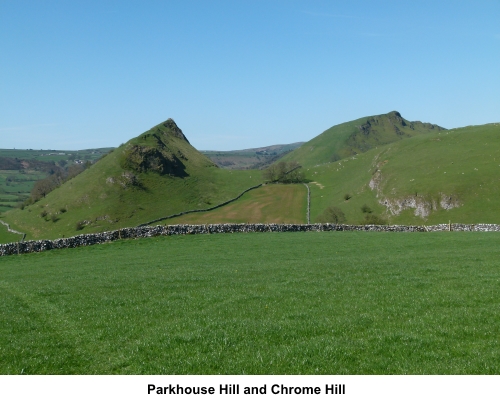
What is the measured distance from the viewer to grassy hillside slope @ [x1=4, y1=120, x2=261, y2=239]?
113438 mm

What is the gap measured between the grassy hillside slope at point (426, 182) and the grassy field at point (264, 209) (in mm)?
4267

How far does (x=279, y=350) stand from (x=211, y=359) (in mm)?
1577

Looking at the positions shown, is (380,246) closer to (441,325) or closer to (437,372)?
(441,325)

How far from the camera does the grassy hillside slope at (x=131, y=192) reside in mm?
113438

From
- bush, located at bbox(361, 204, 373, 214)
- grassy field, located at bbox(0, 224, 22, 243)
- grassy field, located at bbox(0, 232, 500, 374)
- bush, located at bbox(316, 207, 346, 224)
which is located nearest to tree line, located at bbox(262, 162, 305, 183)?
bush, located at bbox(361, 204, 373, 214)

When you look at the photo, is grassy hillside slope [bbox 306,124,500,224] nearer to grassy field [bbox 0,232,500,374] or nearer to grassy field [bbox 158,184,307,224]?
grassy field [bbox 158,184,307,224]

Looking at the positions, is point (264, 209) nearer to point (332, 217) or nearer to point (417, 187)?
point (332, 217)

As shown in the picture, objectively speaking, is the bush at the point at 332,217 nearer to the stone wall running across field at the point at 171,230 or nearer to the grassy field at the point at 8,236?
the stone wall running across field at the point at 171,230

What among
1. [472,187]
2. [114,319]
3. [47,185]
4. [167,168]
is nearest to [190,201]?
[167,168]

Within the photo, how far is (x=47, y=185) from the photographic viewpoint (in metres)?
149

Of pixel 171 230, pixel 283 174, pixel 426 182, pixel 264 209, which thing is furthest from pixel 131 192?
pixel 171 230

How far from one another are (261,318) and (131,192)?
120 metres

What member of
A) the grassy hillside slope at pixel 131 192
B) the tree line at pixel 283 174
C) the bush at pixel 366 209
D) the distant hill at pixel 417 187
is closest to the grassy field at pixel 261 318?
the distant hill at pixel 417 187

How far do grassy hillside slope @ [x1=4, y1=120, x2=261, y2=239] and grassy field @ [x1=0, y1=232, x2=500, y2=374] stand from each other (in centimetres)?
8967
